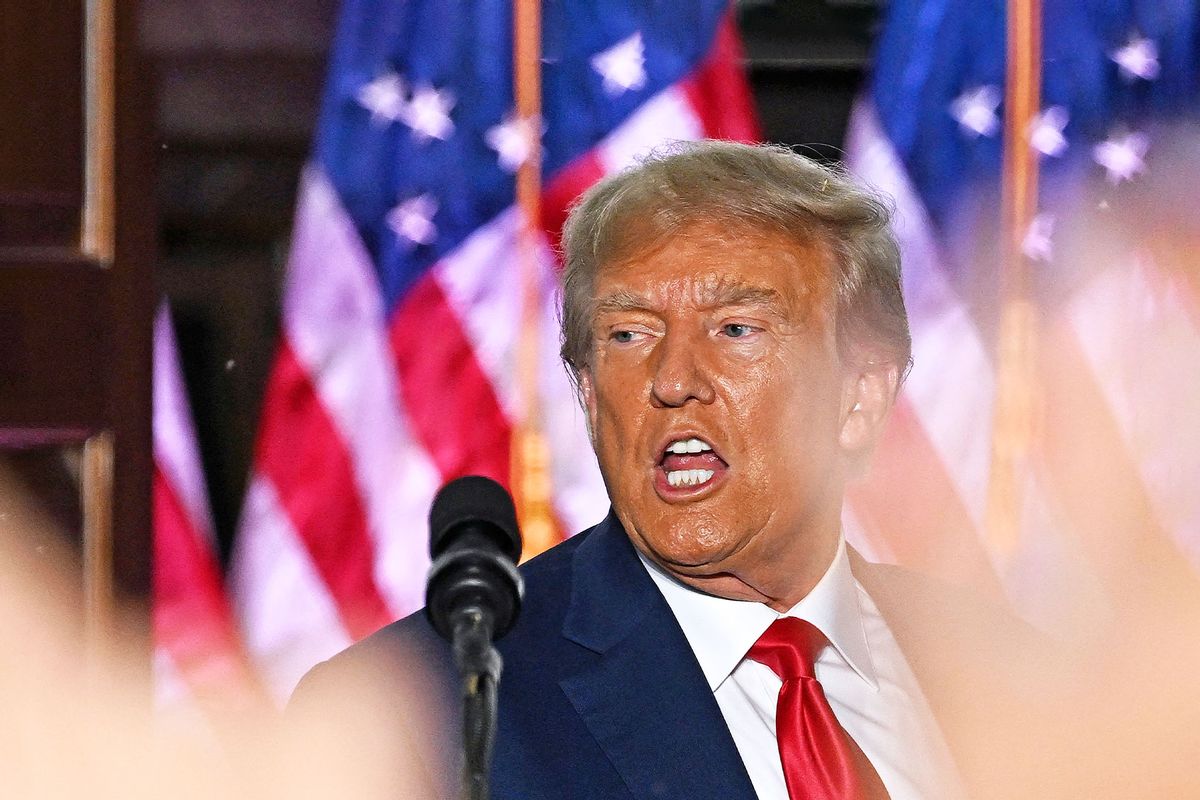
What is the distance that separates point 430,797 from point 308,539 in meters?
1.65

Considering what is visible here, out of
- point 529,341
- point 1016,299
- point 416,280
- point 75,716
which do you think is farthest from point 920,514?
point 75,716

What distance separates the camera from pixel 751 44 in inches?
128

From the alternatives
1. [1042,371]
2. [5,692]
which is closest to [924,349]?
[1042,371]

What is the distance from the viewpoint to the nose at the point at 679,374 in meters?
1.73

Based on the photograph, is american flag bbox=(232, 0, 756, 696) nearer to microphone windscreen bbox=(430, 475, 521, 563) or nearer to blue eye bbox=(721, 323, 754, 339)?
blue eye bbox=(721, 323, 754, 339)

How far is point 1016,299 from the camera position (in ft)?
10.6

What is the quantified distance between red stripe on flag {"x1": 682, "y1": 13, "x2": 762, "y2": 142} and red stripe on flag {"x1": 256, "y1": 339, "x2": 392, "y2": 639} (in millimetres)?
1037

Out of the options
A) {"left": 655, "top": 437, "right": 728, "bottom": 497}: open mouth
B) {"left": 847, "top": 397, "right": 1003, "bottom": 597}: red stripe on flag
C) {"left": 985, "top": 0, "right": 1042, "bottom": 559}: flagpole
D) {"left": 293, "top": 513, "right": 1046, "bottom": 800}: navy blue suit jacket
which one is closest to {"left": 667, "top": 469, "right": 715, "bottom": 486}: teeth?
{"left": 655, "top": 437, "right": 728, "bottom": 497}: open mouth

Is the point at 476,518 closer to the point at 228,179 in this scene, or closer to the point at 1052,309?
the point at 228,179

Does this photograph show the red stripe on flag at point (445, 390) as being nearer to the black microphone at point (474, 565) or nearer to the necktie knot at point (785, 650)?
the necktie knot at point (785, 650)

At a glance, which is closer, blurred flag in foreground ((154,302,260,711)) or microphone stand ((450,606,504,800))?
microphone stand ((450,606,504,800))

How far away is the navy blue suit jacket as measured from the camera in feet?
5.15

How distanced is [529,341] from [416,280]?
275mm

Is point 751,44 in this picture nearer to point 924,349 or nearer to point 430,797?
point 924,349
